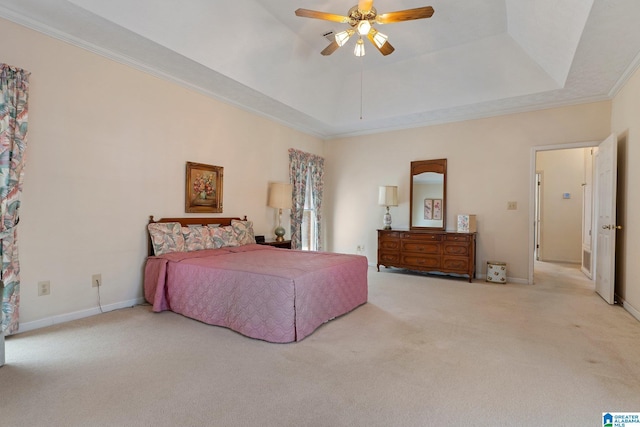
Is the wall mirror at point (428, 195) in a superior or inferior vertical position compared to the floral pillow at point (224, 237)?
superior

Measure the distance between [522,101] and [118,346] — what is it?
5712 mm

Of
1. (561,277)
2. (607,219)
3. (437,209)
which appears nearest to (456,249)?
(437,209)

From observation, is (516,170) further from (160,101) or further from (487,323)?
(160,101)

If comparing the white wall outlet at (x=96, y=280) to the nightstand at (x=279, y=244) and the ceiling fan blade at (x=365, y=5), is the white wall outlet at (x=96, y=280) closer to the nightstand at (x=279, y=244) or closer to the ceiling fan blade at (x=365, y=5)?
the nightstand at (x=279, y=244)

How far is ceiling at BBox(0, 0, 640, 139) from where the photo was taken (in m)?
2.89

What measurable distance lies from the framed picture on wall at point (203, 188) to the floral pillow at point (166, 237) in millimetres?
429

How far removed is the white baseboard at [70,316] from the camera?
2.84 metres

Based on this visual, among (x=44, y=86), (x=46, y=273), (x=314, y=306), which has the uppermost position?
(x=44, y=86)

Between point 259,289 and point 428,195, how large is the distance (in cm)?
405

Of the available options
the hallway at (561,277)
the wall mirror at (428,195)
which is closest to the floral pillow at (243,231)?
the wall mirror at (428,195)

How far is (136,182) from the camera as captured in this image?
144 inches

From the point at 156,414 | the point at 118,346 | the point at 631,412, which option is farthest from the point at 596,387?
the point at 118,346

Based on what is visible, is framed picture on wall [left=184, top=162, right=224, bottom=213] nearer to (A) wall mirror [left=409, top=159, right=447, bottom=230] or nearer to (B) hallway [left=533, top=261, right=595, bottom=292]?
(A) wall mirror [left=409, top=159, right=447, bottom=230]

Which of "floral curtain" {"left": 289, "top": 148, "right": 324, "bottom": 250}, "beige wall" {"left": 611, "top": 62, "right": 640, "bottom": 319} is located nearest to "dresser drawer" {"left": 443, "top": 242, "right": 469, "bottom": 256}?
"beige wall" {"left": 611, "top": 62, "right": 640, "bottom": 319}
